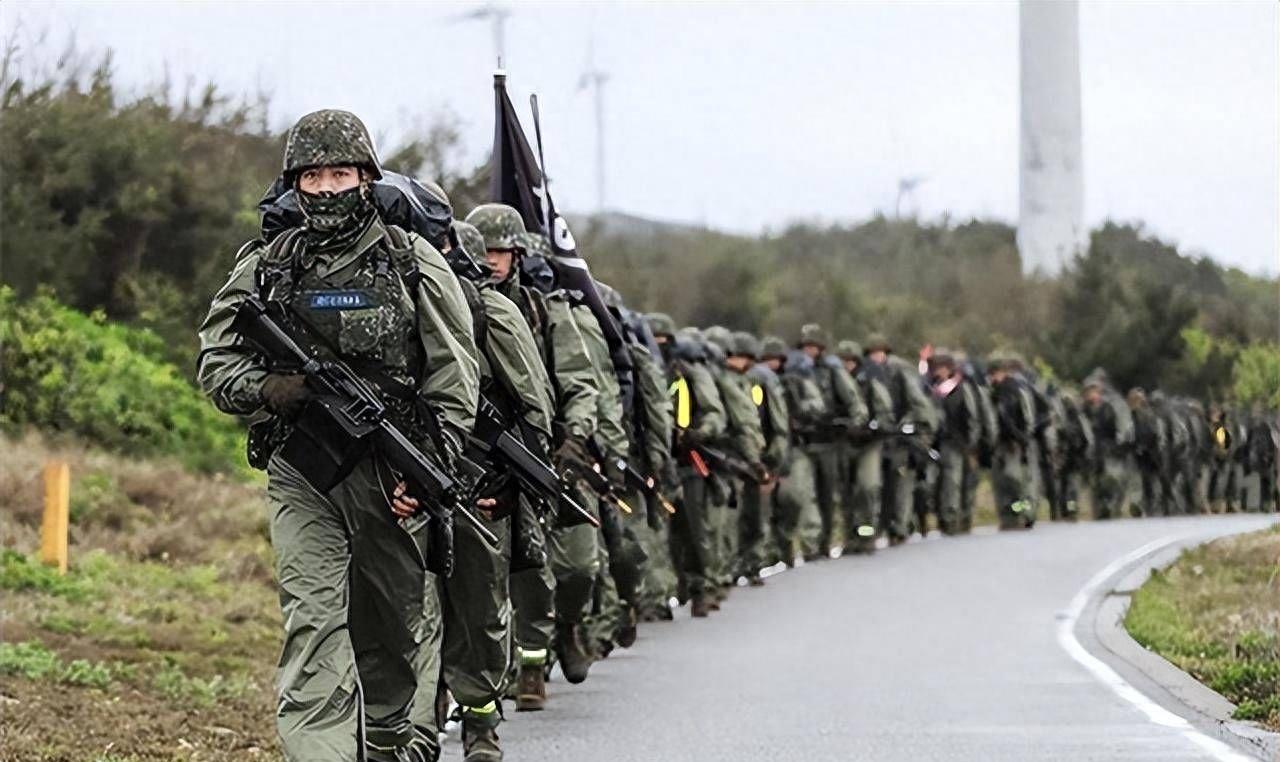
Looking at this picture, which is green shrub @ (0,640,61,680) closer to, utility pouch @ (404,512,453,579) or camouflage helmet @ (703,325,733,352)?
utility pouch @ (404,512,453,579)

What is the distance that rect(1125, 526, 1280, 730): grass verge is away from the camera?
13.9 m

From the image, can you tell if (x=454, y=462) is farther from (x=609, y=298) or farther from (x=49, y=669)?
(x=609, y=298)

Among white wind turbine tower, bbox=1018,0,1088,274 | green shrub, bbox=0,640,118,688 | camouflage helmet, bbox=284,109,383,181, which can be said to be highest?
white wind turbine tower, bbox=1018,0,1088,274

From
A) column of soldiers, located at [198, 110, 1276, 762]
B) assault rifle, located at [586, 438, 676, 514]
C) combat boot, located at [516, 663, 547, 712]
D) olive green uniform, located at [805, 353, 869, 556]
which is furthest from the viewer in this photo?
olive green uniform, located at [805, 353, 869, 556]

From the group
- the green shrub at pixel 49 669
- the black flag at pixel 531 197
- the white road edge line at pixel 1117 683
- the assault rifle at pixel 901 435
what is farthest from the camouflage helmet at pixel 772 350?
the green shrub at pixel 49 669

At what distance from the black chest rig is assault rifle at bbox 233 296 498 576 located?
7 cm

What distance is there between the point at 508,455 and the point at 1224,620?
8.29 m

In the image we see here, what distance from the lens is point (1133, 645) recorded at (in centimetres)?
1709

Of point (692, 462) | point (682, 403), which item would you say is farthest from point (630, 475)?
point (692, 462)

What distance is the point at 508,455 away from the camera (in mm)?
11109

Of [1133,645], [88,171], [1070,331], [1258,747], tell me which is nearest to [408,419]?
[1258,747]

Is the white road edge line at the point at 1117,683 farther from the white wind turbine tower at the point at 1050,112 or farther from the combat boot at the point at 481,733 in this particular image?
the white wind turbine tower at the point at 1050,112

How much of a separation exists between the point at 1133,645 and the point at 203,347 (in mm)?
9316

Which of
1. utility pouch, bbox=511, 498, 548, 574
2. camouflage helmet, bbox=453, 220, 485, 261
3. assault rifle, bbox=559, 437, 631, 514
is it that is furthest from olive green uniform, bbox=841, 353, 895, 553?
utility pouch, bbox=511, 498, 548, 574
